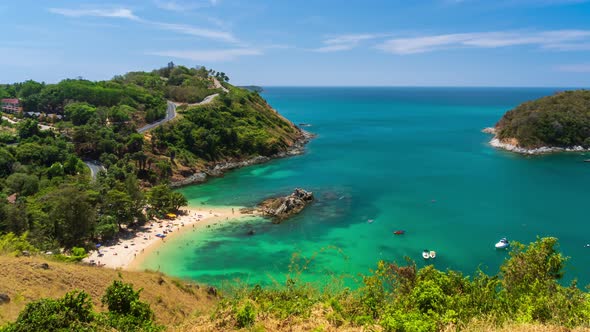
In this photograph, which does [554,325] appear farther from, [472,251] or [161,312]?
[472,251]

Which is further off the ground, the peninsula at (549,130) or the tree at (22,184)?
the peninsula at (549,130)

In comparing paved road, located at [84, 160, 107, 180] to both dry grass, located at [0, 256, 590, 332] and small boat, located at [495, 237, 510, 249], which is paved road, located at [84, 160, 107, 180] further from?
small boat, located at [495, 237, 510, 249]

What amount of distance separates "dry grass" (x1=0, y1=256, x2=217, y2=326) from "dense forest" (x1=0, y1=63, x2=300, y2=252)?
12206mm

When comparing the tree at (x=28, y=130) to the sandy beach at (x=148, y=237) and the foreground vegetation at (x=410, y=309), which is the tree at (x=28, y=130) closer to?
the sandy beach at (x=148, y=237)

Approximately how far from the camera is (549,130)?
8050cm

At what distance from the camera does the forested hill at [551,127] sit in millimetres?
79938

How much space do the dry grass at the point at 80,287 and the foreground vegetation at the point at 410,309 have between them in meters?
2.22

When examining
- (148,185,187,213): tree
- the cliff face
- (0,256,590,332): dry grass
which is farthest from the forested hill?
(0,256,590,332): dry grass

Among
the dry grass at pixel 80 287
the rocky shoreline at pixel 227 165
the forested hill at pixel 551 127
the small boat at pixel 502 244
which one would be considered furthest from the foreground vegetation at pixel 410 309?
the forested hill at pixel 551 127

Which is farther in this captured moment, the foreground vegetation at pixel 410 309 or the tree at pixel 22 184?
the tree at pixel 22 184

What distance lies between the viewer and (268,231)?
39094 mm

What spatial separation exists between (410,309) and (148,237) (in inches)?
1231

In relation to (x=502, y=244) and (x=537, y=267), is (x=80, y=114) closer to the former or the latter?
(x=502, y=244)

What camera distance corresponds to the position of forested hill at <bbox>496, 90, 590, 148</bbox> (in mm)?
79938
